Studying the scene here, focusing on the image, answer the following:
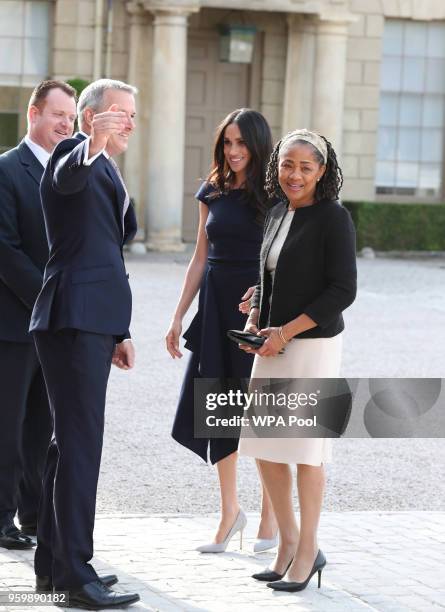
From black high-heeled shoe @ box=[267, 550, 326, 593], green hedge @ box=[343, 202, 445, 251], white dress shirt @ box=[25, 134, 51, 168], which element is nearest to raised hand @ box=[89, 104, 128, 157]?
white dress shirt @ box=[25, 134, 51, 168]

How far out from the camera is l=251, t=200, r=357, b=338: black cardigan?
5.55 metres

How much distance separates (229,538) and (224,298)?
1.03 meters

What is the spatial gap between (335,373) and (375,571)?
908 mm

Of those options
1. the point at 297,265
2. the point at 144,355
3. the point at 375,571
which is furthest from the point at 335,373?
the point at 144,355

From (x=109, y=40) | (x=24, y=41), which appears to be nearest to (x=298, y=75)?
(x=109, y=40)

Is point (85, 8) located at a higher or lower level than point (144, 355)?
higher

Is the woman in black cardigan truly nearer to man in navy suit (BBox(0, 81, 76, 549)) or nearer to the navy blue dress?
the navy blue dress

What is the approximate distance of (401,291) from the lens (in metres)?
17.7

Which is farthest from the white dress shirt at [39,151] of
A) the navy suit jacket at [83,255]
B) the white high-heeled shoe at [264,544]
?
the white high-heeled shoe at [264,544]

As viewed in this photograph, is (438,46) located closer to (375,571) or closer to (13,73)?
(13,73)

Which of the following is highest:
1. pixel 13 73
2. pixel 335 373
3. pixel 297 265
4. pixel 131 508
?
pixel 13 73

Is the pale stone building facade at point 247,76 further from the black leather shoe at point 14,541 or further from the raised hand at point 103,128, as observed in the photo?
the raised hand at point 103,128

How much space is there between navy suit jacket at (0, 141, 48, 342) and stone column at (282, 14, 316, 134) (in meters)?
16.8

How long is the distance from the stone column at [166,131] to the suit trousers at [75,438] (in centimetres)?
1622
